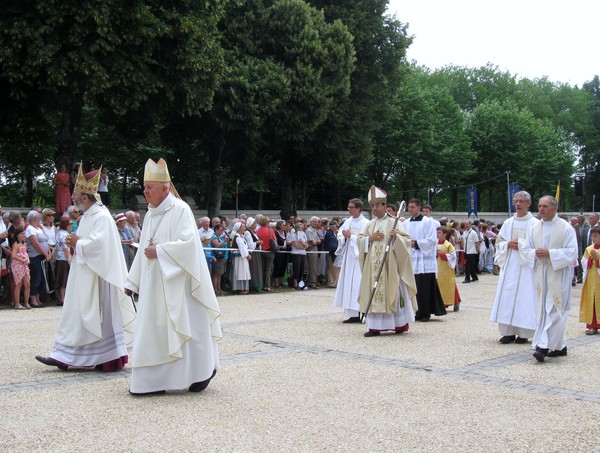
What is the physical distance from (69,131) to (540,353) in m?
19.1

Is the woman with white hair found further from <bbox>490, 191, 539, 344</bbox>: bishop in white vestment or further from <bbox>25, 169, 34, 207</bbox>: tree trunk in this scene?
<bbox>25, 169, 34, 207</bbox>: tree trunk

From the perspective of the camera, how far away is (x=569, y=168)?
200 ft

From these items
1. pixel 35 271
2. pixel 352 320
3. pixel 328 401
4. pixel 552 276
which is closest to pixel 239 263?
pixel 35 271

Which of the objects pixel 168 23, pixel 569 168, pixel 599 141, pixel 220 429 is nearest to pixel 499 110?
pixel 569 168

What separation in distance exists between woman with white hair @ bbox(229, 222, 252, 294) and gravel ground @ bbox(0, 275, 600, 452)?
7.15 m

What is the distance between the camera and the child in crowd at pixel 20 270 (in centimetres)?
1409

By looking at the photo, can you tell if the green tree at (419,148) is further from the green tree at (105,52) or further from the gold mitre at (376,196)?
the gold mitre at (376,196)

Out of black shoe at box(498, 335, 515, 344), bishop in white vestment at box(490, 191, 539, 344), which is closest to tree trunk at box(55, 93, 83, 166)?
bishop in white vestment at box(490, 191, 539, 344)

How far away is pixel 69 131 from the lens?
2403cm

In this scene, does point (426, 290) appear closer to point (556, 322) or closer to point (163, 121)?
point (556, 322)

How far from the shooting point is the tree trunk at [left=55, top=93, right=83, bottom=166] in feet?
78.1

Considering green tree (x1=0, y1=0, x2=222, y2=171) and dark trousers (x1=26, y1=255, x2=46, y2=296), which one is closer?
dark trousers (x1=26, y1=255, x2=46, y2=296)

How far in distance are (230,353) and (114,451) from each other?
3951 millimetres

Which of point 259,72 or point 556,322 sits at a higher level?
point 259,72
